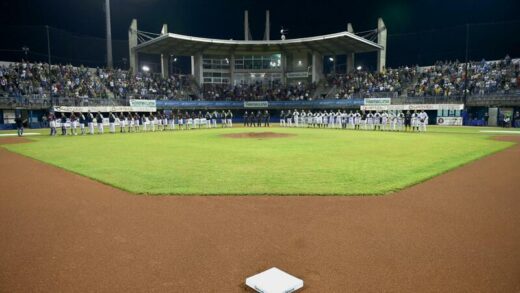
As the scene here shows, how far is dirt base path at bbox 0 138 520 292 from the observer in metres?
3.86

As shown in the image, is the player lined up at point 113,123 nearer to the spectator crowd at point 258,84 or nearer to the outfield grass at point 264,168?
the spectator crowd at point 258,84

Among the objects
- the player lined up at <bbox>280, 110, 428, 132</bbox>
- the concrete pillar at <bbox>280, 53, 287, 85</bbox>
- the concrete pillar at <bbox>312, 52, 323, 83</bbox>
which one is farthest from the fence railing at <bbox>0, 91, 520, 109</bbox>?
the concrete pillar at <bbox>280, 53, 287, 85</bbox>

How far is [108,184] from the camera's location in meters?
8.90

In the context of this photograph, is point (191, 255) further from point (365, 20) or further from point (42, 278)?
point (365, 20)

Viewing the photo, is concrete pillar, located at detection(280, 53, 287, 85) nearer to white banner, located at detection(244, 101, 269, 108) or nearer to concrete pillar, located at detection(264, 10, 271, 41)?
concrete pillar, located at detection(264, 10, 271, 41)

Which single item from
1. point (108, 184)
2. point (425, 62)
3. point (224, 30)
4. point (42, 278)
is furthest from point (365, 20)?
point (42, 278)

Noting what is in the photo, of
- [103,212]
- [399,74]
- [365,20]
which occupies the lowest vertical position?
[103,212]

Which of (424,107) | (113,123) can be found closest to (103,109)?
(113,123)

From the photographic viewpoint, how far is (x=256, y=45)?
177ft

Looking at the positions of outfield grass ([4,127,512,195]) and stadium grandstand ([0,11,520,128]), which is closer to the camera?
outfield grass ([4,127,512,195])

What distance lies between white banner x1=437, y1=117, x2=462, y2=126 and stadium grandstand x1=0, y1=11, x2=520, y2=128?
21.0 inches

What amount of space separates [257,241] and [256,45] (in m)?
52.1

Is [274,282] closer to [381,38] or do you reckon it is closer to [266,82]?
[381,38]

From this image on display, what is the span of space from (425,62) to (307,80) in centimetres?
1896
